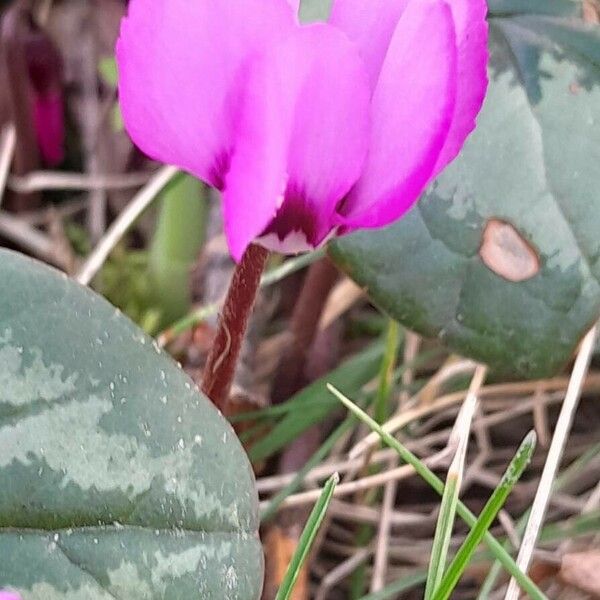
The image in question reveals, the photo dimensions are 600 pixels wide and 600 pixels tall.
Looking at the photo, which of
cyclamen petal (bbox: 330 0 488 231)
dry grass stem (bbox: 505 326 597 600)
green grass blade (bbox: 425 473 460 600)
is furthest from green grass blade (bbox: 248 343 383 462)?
cyclamen petal (bbox: 330 0 488 231)

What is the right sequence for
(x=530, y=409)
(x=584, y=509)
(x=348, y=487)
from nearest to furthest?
1. (x=348, y=487)
2. (x=584, y=509)
3. (x=530, y=409)

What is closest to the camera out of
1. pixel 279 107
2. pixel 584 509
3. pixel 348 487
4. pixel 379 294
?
pixel 279 107

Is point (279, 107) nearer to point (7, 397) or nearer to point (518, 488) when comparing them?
point (7, 397)

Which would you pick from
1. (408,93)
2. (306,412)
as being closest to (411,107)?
(408,93)

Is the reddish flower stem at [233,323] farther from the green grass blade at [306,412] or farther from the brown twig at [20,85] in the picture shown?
the brown twig at [20,85]

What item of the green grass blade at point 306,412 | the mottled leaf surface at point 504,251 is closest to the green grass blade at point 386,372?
the green grass blade at point 306,412

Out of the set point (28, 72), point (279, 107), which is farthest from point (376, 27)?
point (28, 72)
